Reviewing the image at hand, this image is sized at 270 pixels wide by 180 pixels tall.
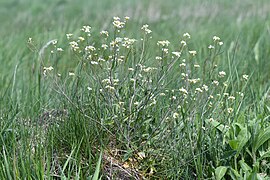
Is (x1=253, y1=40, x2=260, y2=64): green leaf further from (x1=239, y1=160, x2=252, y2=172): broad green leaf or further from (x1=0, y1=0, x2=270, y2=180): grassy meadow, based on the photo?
(x1=239, y1=160, x2=252, y2=172): broad green leaf

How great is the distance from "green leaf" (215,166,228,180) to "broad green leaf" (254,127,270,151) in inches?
9.1

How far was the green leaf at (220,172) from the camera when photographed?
2486 mm

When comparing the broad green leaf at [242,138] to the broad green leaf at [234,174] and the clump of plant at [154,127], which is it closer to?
the clump of plant at [154,127]

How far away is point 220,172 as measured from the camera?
2.50 m

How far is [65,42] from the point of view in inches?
212

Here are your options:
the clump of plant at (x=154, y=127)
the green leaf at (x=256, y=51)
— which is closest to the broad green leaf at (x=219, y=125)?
the clump of plant at (x=154, y=127)

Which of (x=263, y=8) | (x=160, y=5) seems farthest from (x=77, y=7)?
(x=263, y=8)

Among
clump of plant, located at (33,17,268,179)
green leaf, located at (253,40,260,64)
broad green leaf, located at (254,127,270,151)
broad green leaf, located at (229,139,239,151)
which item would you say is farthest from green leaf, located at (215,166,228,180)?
green leaf, located at (253,40,260,64)

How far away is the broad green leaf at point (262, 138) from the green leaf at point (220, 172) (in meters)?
0.23

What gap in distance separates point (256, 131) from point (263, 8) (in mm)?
5743

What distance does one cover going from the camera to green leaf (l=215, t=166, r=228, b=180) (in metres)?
2.49

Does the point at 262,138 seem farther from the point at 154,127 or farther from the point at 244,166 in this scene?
the point at 154,127

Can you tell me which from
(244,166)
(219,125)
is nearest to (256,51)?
(219,125)

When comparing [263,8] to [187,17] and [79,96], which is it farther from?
[79,96]
